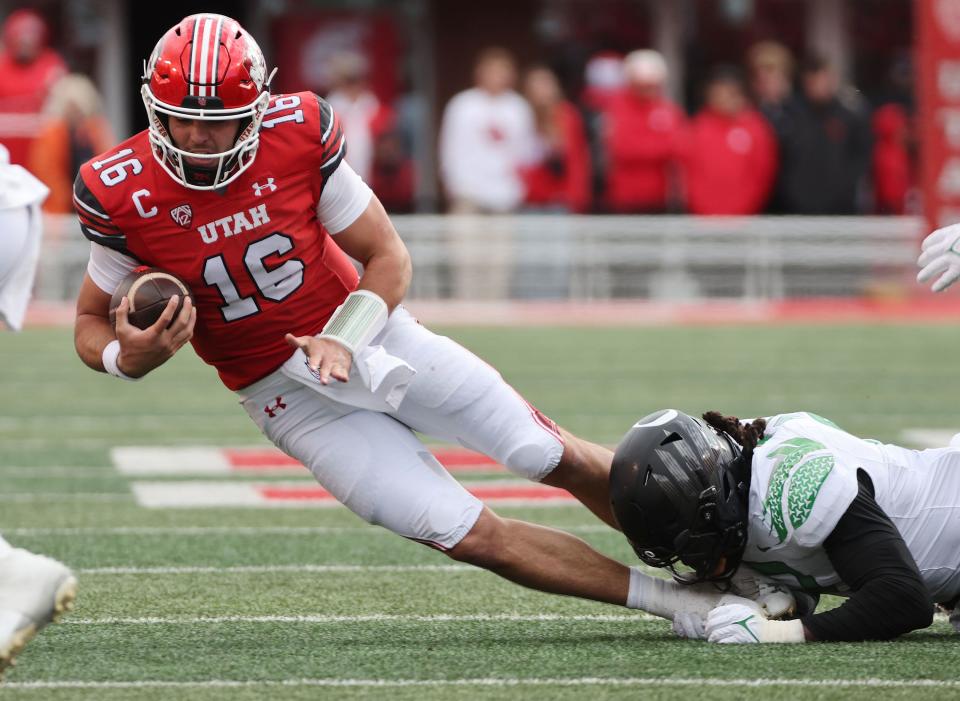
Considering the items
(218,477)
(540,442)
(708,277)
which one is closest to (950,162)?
(708,277)

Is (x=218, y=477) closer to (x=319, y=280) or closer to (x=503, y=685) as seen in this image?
(x=319, y=280)

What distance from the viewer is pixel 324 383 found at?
4.22 m

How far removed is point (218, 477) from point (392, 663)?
3364 millimetres

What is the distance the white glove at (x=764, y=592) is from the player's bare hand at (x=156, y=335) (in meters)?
1.45

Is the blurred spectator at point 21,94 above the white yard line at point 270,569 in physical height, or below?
above

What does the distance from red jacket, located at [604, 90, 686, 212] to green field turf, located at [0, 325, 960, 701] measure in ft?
13.0

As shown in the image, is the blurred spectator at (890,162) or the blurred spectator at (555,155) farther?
the blurred spectator at (890,162)

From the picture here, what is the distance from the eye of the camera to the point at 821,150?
14.1 metres

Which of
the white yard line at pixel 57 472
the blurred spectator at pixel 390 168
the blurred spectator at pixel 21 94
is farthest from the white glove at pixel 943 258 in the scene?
the blurred spectator at pixel 21 94

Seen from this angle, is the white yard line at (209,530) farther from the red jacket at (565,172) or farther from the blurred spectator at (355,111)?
the blurred spectator at (355,111)

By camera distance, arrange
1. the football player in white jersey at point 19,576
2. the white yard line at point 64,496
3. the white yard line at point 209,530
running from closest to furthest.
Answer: the football player in white jersey at point 19,576 < the white yard line at point 209,530 < the white yard line at point 64,496

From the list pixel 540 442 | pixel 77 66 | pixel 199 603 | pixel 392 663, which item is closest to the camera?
pixel 392 663

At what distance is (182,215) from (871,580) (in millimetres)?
1846

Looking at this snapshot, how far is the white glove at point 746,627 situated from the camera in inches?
166
